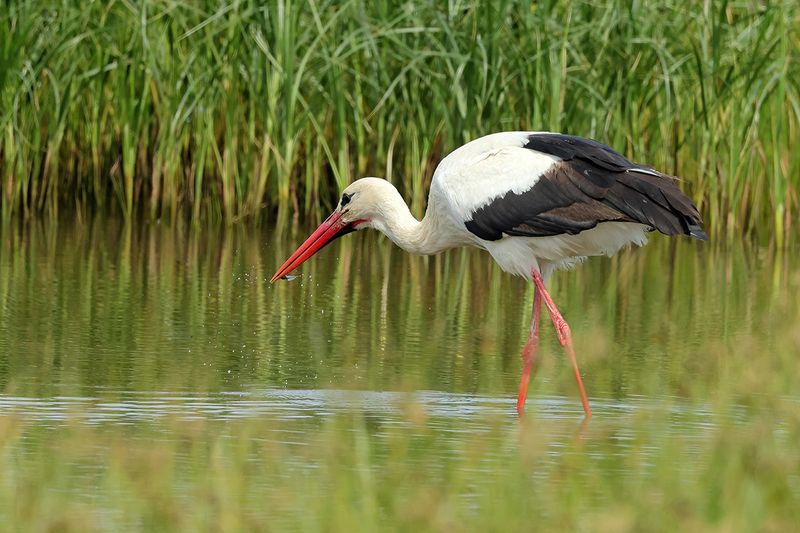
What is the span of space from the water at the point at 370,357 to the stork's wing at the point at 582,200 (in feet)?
1.85

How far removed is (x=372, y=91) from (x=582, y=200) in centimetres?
575

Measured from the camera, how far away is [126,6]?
12.9 meters

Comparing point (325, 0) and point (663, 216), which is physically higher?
point (325, 0)

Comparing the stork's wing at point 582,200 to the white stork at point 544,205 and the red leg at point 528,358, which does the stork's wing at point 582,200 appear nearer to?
the white stork at point 544,205

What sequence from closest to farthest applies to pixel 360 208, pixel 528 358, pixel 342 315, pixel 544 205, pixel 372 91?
pixel 544 205 < pixel 528 358 < pixel 360 208 < pixel 342 315 < pixel 372 91

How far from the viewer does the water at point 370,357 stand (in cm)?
561

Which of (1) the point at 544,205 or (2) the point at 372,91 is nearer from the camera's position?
(1) the point at 544,205

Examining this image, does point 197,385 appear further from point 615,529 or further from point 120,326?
point 615,529

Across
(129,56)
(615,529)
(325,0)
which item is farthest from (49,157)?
(615,529)

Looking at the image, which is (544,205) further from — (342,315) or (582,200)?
(342,315)

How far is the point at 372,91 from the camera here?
12.6m

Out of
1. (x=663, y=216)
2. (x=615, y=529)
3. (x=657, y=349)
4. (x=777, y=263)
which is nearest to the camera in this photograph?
(x=615, y=529)

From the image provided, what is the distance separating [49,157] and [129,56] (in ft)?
3.15

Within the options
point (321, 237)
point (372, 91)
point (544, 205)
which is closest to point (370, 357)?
point (321, 237)
